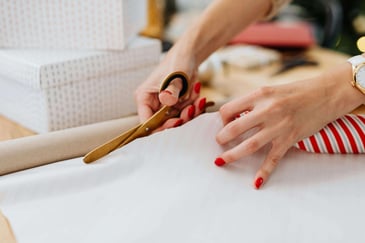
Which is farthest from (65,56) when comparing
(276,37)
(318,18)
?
(318,18)

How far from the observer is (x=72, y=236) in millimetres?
533

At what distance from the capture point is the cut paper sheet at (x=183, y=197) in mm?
546

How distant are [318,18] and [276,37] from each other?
0.69 m

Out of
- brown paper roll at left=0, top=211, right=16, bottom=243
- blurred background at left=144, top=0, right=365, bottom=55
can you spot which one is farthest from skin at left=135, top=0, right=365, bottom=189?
blurred background at left=144, top=0, right=365, bottom=55

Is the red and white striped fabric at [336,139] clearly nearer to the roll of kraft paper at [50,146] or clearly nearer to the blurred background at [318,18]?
the roll of kraft paper at [50,146]

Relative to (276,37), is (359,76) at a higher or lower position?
higher

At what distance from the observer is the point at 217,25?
2.94 ft

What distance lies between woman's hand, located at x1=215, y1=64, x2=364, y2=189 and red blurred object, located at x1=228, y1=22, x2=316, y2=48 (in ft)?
2.27

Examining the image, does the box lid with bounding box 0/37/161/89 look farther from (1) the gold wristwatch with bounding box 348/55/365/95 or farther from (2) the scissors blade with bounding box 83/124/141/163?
(1) the gold wristwatch with bounding box 348/55/365/95

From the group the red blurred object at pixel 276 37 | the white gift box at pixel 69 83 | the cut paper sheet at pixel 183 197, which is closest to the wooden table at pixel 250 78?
the red blurred object at pixel 276 37

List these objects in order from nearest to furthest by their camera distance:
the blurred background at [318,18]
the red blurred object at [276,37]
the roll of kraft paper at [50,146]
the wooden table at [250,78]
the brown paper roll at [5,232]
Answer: the brown paper roll at [5,232]
the roll of kraft paper at [50,146]
the wooden table at [250,78]
the red blurred object at [276,37]
the blurred background at [318,18]

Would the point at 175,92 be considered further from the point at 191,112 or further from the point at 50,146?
the point at 50,146

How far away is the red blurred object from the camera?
139 centimetres

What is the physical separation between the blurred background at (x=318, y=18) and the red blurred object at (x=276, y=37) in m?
0.16
